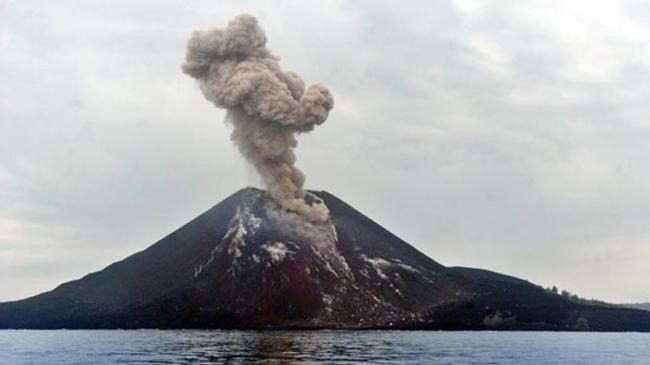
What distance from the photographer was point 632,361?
105 m

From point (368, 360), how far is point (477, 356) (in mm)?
22362

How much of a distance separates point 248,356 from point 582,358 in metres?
42.9

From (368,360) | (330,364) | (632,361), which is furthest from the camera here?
(632,361)

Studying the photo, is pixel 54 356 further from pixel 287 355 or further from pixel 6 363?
pixel 287 355

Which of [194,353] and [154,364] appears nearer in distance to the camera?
[154,364]

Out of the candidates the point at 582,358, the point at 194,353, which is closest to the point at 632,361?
the point at 582,358

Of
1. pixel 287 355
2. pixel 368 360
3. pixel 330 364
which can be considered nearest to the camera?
pixel 330 364

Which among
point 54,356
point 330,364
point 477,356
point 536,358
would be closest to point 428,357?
point 477,356

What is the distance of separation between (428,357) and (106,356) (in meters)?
37.8

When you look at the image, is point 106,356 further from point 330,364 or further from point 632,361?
point 632,361

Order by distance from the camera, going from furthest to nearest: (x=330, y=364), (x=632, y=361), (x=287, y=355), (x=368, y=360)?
(x=632, y=361), (x=287, y=355), (x=368, y=360), (x=330, y=364)

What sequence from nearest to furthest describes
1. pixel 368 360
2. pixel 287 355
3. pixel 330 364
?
pixel 330 364
pixel 368 360
pixel 287 355

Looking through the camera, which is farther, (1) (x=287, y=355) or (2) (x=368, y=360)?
(1) (x=287, y=355)

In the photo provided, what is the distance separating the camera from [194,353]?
106m
